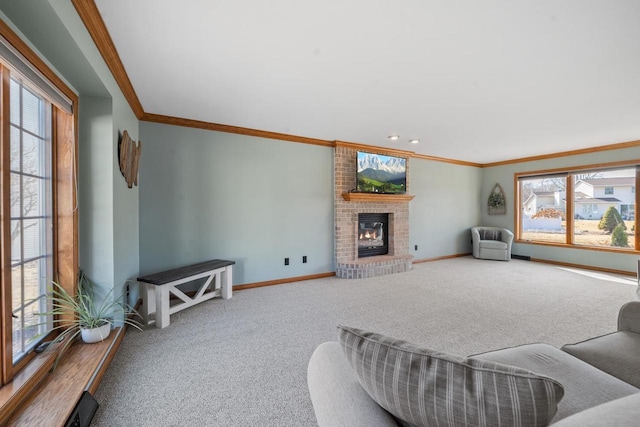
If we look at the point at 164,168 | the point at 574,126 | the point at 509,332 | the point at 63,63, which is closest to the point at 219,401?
the point at 63,63

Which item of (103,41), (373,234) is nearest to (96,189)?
(103,41)

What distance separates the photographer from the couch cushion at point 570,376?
1.03 metres

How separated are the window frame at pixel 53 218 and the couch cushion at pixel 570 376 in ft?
7.79

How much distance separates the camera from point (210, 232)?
3.73 m

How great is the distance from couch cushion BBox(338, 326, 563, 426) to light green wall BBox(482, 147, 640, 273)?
254 inches

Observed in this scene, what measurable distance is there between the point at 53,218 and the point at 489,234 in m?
7.40

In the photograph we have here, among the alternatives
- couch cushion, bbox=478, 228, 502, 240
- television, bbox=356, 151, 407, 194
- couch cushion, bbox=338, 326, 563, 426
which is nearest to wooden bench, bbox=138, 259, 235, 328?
couch cushion, bbox=338, 326, 563, 426

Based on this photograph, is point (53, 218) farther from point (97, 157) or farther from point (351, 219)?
point (351, 219)

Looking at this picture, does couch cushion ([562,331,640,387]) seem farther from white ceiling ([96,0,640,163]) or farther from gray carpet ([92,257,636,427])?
white ceiling ([96,0,640,163])

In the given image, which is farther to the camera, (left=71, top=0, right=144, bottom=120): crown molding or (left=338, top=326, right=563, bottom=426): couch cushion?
(left=71, top=0, right=144, bottom=120): crown molding

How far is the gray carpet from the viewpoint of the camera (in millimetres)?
1621

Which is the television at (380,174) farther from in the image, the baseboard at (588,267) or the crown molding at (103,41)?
the baseboard at (588,267)

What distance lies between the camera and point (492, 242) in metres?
6.07

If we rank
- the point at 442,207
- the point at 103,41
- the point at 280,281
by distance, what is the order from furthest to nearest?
the point at 442,207, the point at 280,281, the point at 103,41
